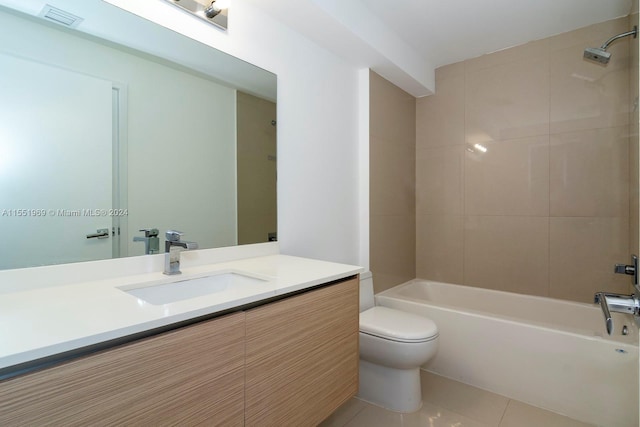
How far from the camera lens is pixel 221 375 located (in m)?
0.83

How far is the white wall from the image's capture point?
5.01 feet

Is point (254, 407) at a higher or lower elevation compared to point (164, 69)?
lower

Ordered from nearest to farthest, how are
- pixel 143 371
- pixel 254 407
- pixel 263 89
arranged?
pixel 143 371 → pixel 254 407 → pixel 263 89

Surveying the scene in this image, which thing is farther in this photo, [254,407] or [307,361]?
[307,361]

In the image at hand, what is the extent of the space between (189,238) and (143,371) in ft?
2.29

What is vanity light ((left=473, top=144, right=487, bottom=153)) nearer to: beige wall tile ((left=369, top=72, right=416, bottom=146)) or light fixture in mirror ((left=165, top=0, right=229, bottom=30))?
beige wall tile ((left=369, top=72, right=416, bottom=146))

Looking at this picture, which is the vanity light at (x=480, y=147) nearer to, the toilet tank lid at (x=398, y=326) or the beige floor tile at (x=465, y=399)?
the toilet tank lid at (x=398, y=326)

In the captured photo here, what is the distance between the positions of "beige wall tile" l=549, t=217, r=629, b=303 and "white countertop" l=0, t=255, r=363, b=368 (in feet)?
6.08

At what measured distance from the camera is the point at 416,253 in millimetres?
2832

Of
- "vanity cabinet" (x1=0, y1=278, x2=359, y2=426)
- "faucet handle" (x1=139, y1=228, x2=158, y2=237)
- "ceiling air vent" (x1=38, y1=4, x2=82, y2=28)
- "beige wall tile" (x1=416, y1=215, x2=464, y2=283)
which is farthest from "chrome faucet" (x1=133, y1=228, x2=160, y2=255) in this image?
"beige wall tile" (x1=416, y1=215, x2=464, y2=283)

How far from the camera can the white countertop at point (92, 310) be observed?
1.95 feet

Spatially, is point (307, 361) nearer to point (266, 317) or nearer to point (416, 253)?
point (266, 317)

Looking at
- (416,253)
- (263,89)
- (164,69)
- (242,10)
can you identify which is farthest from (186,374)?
(416,253)

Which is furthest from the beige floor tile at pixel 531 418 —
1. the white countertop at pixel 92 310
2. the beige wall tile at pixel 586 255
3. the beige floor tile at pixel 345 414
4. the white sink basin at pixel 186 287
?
the white sink basin at pixel 186 287
